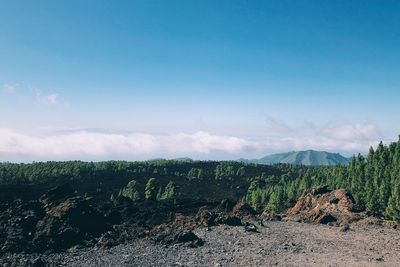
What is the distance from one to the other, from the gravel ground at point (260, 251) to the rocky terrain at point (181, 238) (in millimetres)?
123

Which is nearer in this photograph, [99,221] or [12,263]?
[12,263]

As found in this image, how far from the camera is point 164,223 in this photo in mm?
76812

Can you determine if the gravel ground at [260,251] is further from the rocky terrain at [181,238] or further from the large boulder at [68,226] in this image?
the large boulder at [68,226]

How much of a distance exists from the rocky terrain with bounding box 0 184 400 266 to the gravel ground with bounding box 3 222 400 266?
123 millimetres

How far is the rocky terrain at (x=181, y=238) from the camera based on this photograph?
162 feet

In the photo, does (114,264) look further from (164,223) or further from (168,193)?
(168,193)

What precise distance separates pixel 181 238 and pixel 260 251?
12.5 meters

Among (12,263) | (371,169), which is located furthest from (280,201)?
(12,263)

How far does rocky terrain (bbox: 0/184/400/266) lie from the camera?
49.5m

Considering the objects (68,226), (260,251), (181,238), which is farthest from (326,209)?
(68,226)

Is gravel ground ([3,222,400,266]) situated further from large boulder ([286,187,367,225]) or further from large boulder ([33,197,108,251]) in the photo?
large boulder ([286,187,367,225])

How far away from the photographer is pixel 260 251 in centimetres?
5225

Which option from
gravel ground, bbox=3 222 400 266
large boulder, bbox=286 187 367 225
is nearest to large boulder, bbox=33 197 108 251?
gravel ground, bbox=3 222 400 266

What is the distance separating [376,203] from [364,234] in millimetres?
28694
